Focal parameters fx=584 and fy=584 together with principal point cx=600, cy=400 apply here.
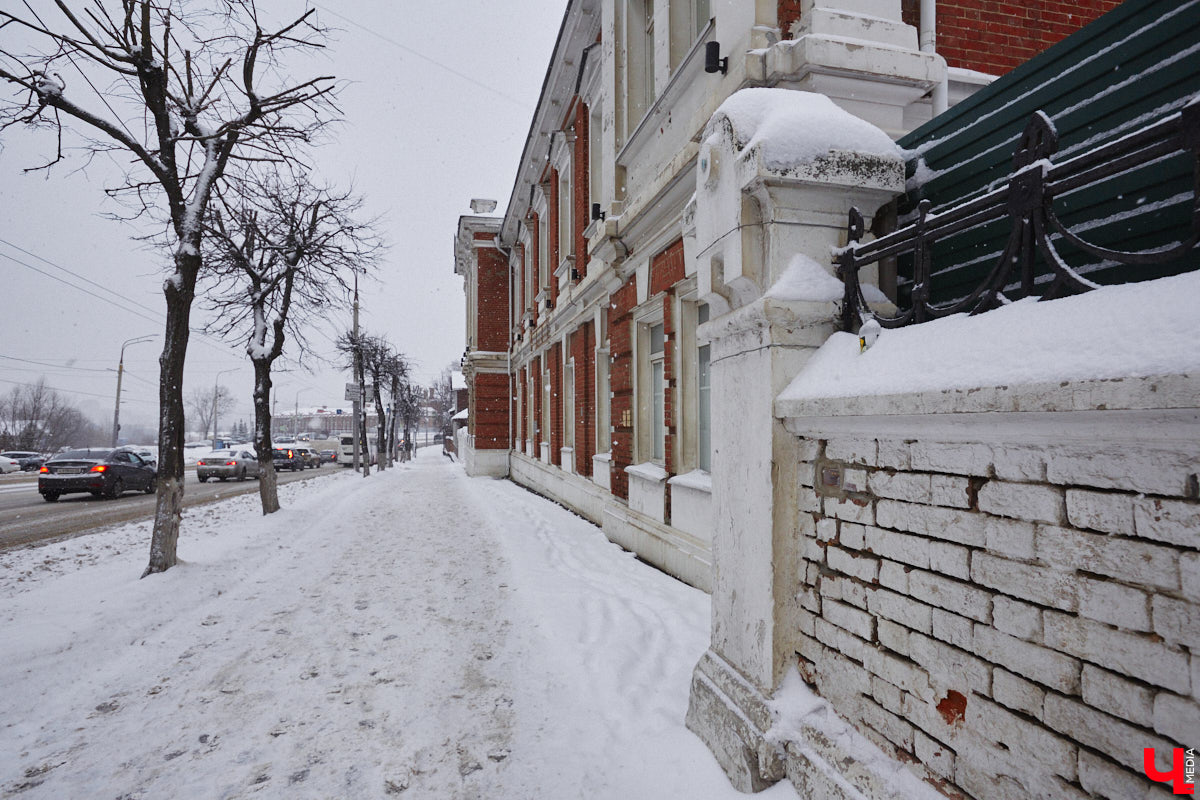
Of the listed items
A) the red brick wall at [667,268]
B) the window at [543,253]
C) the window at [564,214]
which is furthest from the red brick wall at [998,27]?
the window at [543,253]

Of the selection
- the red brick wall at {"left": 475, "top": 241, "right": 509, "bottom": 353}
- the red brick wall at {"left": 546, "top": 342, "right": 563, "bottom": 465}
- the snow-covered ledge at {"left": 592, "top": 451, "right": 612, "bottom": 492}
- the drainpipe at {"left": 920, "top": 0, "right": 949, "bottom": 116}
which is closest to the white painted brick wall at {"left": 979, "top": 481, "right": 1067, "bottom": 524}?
the drainpipe at {"left": 920, "top": 0, "right": 949, "bottom": 116}

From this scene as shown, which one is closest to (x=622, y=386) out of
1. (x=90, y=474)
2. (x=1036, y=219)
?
(x=1036, y=219)

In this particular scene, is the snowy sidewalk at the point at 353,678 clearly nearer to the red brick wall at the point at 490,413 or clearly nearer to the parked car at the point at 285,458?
the red brick wall at the point at 490,413

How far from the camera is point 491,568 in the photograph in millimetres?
6875

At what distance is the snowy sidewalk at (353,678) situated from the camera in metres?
2.92

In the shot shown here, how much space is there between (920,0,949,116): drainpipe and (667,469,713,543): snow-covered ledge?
3.56m

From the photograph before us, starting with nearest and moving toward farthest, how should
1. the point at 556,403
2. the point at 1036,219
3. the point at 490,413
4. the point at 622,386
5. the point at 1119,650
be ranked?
the point at 1119,650 < the point at 1036,219 < the point at 622,386 < the point at 556,403 < the point at 490,413

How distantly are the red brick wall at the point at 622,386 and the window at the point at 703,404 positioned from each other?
5.00ft

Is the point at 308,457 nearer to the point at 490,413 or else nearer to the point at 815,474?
the point at 490,413

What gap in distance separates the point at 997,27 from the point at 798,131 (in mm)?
4081

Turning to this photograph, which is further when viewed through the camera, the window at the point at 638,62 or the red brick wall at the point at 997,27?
the window at the point at 638,62

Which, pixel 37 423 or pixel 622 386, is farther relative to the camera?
pixel 37 423

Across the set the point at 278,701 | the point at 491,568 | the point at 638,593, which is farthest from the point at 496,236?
the point at 278,701

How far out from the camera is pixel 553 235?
520 inches
